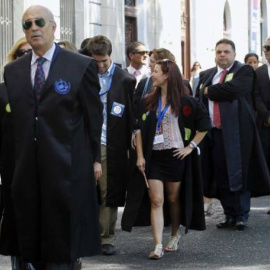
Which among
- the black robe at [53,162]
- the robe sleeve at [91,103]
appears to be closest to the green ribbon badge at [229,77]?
the robe sleeve at [91,103]

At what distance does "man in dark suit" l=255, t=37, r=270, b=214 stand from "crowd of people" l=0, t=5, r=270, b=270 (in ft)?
0.05

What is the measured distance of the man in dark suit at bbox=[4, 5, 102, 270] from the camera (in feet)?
19.2

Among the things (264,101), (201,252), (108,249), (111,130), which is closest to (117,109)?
(111,130)

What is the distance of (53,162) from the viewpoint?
19.2ft

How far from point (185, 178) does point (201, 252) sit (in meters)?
0.68

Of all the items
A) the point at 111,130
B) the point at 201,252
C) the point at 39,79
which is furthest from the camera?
the point at 201,252

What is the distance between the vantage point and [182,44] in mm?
29312

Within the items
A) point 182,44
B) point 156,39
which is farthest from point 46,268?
point 182,44

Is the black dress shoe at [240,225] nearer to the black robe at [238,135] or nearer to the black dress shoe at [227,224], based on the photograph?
the black dress shoe at [227,224]

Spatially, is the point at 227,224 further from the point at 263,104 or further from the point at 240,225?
the point at 263,104

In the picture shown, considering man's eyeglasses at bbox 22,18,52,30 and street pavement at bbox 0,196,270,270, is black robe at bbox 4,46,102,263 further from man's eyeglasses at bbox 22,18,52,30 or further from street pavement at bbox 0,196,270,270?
street pavement at bbox 0,196,270,270

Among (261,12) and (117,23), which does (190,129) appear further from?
(261,12)

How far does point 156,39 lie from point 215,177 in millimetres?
15576

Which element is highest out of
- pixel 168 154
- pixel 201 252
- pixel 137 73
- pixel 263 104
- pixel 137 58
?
pixel 137 58
